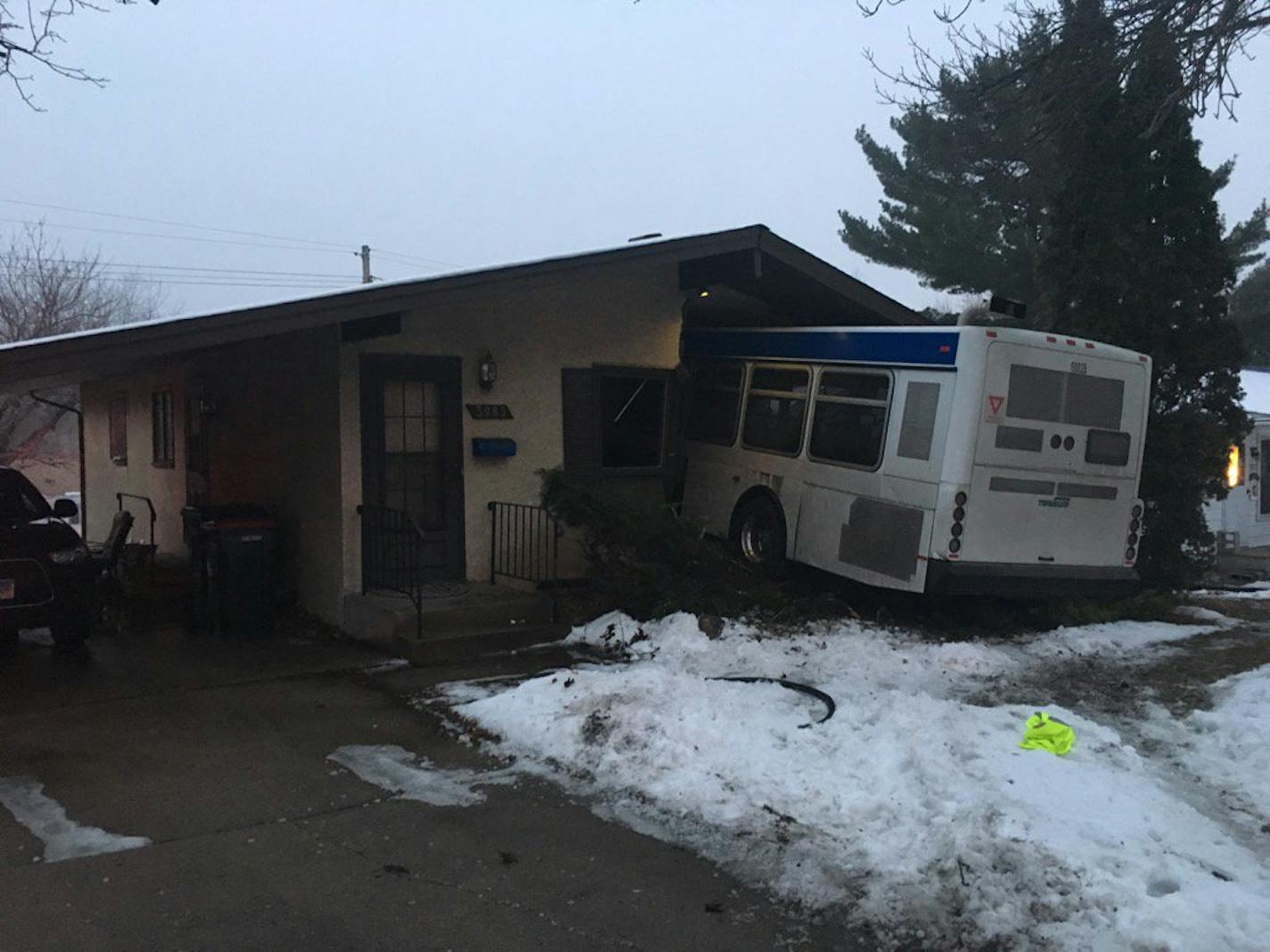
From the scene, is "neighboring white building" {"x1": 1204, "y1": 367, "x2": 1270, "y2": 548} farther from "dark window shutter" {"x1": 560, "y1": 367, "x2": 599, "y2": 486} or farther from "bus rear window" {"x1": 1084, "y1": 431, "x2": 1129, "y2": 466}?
"dark window shutter" {"x1": 560, "y1": 367, "x2": 599, "y2": 486}

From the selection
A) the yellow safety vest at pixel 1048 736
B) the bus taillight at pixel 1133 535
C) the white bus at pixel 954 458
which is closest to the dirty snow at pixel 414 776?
the yellow safety vest at pixel 1048 736

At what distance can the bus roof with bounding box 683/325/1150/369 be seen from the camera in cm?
899

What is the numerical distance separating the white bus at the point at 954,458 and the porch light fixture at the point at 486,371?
9.42 feet

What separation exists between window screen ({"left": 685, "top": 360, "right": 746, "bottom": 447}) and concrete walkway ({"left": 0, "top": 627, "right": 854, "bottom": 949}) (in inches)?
212

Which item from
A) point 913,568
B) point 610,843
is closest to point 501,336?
point 913,568

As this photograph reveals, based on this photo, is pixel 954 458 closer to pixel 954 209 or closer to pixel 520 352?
pixel 520 352

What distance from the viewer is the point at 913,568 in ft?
29.3

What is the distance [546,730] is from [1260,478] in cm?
1856

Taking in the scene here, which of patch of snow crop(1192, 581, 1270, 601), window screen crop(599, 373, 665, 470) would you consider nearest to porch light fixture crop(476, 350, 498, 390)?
window screen crop(599, 373, 665, 470)

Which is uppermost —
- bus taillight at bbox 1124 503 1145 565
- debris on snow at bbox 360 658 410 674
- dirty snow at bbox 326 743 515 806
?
bus taillight at bbox 1124 503 1145 565

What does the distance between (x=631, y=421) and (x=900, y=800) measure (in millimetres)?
6925

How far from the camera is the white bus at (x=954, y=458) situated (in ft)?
29.1

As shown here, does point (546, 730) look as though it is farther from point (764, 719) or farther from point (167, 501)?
point (167, 501)

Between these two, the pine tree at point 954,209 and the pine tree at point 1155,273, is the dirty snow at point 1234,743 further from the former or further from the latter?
the pine tree at point 954,209
